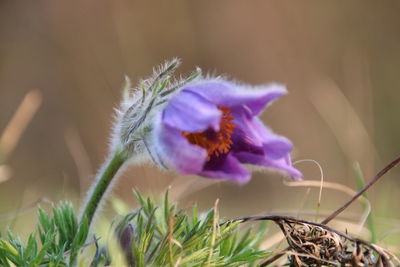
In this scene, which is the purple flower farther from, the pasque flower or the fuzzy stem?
the fuzzy stem

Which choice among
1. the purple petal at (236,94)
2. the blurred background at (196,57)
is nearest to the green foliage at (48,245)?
the purple petal at (236,94)

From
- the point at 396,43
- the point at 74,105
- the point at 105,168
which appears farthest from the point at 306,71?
the point at 105,168

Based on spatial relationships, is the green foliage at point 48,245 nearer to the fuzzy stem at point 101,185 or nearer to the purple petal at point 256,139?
the fuzzy stem at point 101,185

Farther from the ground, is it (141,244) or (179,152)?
(179,152)

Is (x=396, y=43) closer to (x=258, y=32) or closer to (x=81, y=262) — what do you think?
(x=258, y=32)

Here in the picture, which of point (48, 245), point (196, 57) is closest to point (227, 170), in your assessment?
point (48, 245)

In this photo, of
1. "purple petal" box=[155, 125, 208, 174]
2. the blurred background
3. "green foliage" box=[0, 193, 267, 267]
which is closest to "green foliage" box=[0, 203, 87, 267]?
"green foliage" box=[0, 193, 267, 267]

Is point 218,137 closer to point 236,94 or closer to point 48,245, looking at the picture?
point 236,94
